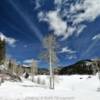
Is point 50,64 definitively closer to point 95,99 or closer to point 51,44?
point 51,44

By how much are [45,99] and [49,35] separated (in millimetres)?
30336

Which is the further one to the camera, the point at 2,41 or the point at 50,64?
the point at 2,41

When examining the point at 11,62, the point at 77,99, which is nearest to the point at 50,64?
the point at 77,99

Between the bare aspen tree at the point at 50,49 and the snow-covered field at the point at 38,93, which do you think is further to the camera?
the bare aspen tree at the point at 50,49

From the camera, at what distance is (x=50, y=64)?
49.4m

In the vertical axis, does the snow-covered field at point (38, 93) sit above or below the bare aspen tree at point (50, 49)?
below

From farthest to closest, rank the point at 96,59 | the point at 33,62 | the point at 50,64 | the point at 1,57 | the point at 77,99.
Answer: the point at 33,62
the point at 96,59
the point at 1,57
the point at 50,64
the point at 77,99

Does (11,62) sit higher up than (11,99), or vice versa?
(11,62)

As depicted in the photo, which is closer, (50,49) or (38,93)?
(38,93)

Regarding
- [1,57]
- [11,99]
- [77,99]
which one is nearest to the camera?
[11,99]

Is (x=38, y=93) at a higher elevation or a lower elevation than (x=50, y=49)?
lower

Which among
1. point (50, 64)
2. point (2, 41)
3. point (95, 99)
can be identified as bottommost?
point (95, 99)

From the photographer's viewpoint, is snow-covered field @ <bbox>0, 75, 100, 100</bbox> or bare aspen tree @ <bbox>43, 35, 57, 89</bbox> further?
bare aspen tree @ <bbox>43, 35, 57, 89</bbox>

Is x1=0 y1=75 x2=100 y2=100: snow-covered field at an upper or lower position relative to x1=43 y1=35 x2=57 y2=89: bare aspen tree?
lower
